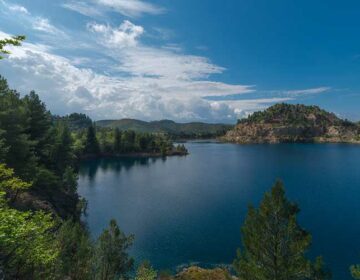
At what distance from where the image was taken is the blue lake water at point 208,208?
4453 centimetres

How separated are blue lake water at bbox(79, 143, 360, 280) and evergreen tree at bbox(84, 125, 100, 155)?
48.9m

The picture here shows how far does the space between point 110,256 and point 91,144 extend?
154 metres

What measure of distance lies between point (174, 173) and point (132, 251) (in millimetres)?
78508

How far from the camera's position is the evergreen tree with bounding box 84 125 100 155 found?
170625 mm

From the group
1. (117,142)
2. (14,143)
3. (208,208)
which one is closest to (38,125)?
(14,143)

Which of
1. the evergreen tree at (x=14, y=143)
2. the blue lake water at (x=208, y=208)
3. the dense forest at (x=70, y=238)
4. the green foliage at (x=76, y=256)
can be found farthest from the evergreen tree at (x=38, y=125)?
the green foliage at (x=76, y=256)

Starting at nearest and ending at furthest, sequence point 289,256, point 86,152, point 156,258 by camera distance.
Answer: point 289,256 → point 156,258 → point 86,152

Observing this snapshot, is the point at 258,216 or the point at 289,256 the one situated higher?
the point at 258,216

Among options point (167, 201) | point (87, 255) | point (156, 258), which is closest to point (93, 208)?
point (167, 201)

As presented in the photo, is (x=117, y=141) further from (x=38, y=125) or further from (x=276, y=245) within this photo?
(x=276, y=245)

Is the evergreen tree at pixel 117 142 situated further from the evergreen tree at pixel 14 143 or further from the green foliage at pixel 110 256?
the green foliage at pixel 110 256

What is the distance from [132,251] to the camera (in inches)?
1730

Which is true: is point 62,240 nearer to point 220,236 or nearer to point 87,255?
point 87,255

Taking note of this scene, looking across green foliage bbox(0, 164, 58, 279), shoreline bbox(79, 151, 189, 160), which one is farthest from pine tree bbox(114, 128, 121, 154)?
green foliage bbox(0, 164, 58, 279)
